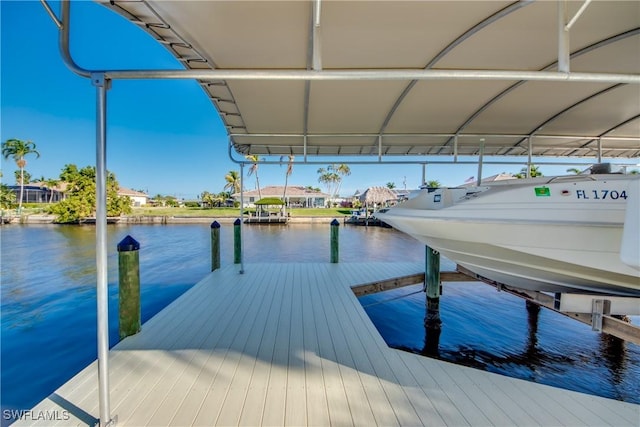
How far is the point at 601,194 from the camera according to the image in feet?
7.67

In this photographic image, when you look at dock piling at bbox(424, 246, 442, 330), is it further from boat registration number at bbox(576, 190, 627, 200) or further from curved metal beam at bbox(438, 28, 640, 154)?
boat registration number at bbox(576, 190, 627, 200)

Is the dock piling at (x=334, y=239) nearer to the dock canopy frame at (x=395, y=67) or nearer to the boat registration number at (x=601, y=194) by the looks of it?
the dock canopy frame at (x=395, y=67)

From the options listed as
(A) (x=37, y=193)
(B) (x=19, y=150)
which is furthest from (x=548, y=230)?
(A) (x=37, y=193)

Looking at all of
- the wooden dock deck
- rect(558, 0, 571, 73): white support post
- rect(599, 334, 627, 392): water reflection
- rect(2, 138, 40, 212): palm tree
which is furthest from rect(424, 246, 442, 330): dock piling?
rect(2, 138, 40, 212): palm tree

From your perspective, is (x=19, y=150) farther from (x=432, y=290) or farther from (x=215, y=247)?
(x=432, y=290)

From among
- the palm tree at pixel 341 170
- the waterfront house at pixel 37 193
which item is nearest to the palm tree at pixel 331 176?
the palm tree at pixel 341 170

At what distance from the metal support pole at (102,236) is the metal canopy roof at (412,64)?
0.55 metres

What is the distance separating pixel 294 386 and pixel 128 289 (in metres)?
2.17

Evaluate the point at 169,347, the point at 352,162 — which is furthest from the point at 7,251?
the point at 352,162

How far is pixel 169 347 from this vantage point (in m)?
2.61

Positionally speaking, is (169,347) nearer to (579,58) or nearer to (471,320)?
(579,58)

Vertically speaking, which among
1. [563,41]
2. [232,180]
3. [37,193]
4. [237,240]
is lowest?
[237,240]

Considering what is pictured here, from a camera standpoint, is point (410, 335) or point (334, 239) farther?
point (334, 239)

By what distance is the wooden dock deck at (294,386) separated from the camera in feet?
5.77
